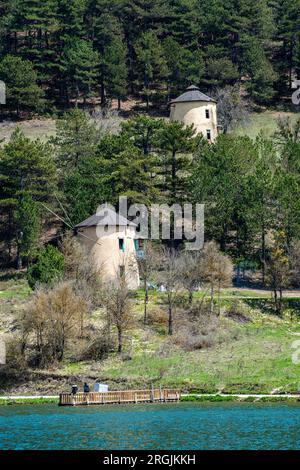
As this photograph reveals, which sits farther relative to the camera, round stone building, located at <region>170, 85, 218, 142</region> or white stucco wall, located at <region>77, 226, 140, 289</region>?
round stone building, located at <region>170, 85, 218, 142</region>

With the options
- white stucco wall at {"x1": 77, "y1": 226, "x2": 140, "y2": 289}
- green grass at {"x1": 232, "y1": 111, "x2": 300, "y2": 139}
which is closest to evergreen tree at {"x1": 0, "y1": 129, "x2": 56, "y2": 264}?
white stucco wall at {"x1": 77, "y1": 226, "x2": 140, "y2": 289}

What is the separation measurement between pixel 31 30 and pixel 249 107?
27854 mm

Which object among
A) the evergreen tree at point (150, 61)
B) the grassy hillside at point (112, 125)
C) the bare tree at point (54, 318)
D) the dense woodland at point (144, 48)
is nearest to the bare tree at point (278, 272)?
the bare tree at point (54, 318)

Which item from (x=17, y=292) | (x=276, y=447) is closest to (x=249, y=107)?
(x=17, y=292)

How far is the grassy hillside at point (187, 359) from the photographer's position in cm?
5381

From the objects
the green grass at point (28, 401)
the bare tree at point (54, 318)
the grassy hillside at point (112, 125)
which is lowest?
the green grass at point (28, 401)

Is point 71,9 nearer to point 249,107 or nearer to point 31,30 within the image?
point 31,30

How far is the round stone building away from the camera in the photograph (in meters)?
96.1

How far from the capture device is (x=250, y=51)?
108 metres

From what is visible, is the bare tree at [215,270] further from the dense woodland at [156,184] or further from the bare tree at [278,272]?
the dense woodland at [156,184]

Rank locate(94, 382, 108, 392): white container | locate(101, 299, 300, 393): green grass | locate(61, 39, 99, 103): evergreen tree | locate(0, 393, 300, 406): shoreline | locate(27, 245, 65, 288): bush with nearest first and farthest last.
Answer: locate(0, 393, 300, 406): shoreline < locate(94, 382, 108, 392): white container < locate(101, 299, 300, 393): green grass < locate(27, 245, 65, 288): bush < locate(61, 39, 99, 103): evergreen tree

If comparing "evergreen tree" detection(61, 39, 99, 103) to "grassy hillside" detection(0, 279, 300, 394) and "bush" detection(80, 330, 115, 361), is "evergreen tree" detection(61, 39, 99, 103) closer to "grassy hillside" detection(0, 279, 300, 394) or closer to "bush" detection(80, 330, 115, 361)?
"grassy hillside" detection(0, 279, 300, 394)

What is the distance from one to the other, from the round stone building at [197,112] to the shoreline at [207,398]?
46.8m

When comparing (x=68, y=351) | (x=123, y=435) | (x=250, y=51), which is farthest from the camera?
(x=250, y=51)
